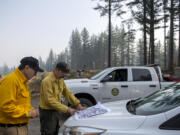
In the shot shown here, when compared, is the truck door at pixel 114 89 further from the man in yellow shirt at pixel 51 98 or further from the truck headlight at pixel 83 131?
the truck headlight at pixel 83 131

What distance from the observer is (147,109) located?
2605 mm

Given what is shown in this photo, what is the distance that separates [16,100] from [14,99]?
0.08 metres

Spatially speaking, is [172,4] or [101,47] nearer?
[172,4]

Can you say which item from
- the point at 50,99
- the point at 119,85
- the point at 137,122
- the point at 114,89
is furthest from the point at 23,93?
the point at 119,85

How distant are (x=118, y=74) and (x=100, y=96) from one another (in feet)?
3.70

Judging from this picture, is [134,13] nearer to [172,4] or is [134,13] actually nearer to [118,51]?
[172,4]

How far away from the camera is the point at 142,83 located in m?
6.65

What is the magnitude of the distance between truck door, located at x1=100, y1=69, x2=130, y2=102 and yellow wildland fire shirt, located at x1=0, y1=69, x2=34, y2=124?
4.26 metres

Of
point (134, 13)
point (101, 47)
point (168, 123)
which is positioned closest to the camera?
point (168, 123)

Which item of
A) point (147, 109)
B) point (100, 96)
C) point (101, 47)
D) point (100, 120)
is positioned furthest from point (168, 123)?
point (101, 47)

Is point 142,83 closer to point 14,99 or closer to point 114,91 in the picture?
point 114,91

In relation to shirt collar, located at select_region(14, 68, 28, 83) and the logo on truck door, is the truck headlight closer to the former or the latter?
shirt collar, located at select_region(14, 68, 28, 83)

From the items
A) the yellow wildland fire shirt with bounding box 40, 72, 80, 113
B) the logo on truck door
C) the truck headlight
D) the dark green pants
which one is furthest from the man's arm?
the logo on truck door

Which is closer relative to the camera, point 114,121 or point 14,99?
point 14,99
